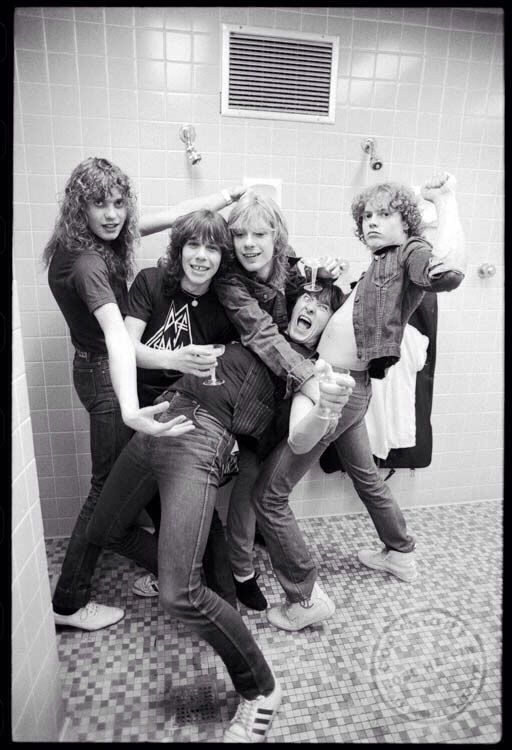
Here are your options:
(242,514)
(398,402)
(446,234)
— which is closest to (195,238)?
(446,234)

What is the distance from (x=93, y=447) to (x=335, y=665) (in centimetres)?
105

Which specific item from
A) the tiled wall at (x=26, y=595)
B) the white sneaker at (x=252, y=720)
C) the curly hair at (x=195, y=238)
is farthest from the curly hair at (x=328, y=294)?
the white sneaker at (x=252, y=720)

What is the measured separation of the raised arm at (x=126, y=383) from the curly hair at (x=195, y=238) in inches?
10.0

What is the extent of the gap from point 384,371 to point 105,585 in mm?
1313

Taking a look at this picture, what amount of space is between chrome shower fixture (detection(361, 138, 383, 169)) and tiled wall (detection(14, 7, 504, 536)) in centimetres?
3

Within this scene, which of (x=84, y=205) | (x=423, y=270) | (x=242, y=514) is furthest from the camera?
(x=242, y=514)

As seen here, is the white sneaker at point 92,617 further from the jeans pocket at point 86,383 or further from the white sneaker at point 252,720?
the jeans pocket at point 86,383

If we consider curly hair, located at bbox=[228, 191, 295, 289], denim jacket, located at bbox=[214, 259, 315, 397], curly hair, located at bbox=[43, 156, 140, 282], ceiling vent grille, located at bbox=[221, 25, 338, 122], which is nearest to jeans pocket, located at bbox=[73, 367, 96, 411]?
curly hair, located at bbox=[43, 156, 140, 282]

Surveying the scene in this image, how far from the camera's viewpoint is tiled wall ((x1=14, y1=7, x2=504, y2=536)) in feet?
5.49

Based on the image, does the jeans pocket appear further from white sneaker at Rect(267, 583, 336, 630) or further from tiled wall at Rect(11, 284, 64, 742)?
white sneaker at Rect(267, 583, 336, 630)

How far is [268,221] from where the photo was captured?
4.86 feet

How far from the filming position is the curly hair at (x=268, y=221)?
147 centimetres

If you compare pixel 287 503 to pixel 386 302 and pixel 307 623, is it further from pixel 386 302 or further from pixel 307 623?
pixel 386 302
